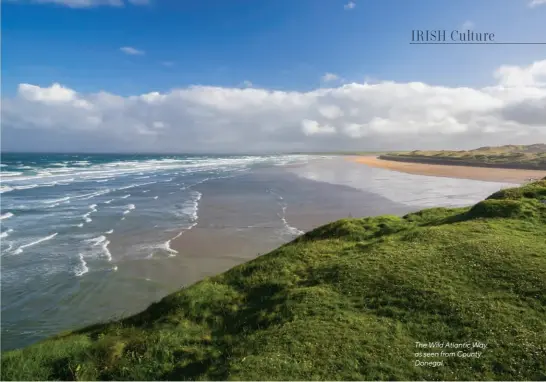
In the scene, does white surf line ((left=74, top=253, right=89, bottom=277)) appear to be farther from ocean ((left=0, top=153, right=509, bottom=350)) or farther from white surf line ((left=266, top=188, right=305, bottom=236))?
white surf line ((left=266, top=188, right=305, bottom=236))

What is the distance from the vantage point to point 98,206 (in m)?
40.0

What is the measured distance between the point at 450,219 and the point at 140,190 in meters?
45.4

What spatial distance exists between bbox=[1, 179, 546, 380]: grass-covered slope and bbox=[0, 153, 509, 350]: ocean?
161 inches

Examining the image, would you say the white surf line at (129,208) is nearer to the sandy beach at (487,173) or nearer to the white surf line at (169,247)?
the white surf line at (169,247)

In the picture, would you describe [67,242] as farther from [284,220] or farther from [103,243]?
[284,220]

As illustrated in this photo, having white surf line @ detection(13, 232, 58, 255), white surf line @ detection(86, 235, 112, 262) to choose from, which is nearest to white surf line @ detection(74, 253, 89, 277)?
white surf line @ detection(86, 235, 112, 262)

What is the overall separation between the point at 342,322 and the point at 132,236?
20.7 m

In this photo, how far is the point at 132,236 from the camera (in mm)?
27141

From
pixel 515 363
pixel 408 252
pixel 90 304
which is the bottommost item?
pixel 90 304

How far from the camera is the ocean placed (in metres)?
16.2

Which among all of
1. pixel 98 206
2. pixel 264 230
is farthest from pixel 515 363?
pixel 98 206

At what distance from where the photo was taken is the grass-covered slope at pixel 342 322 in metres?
8.84

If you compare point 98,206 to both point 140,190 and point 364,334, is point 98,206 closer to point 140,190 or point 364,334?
point 140,190

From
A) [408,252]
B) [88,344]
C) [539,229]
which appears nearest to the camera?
[88,344]
